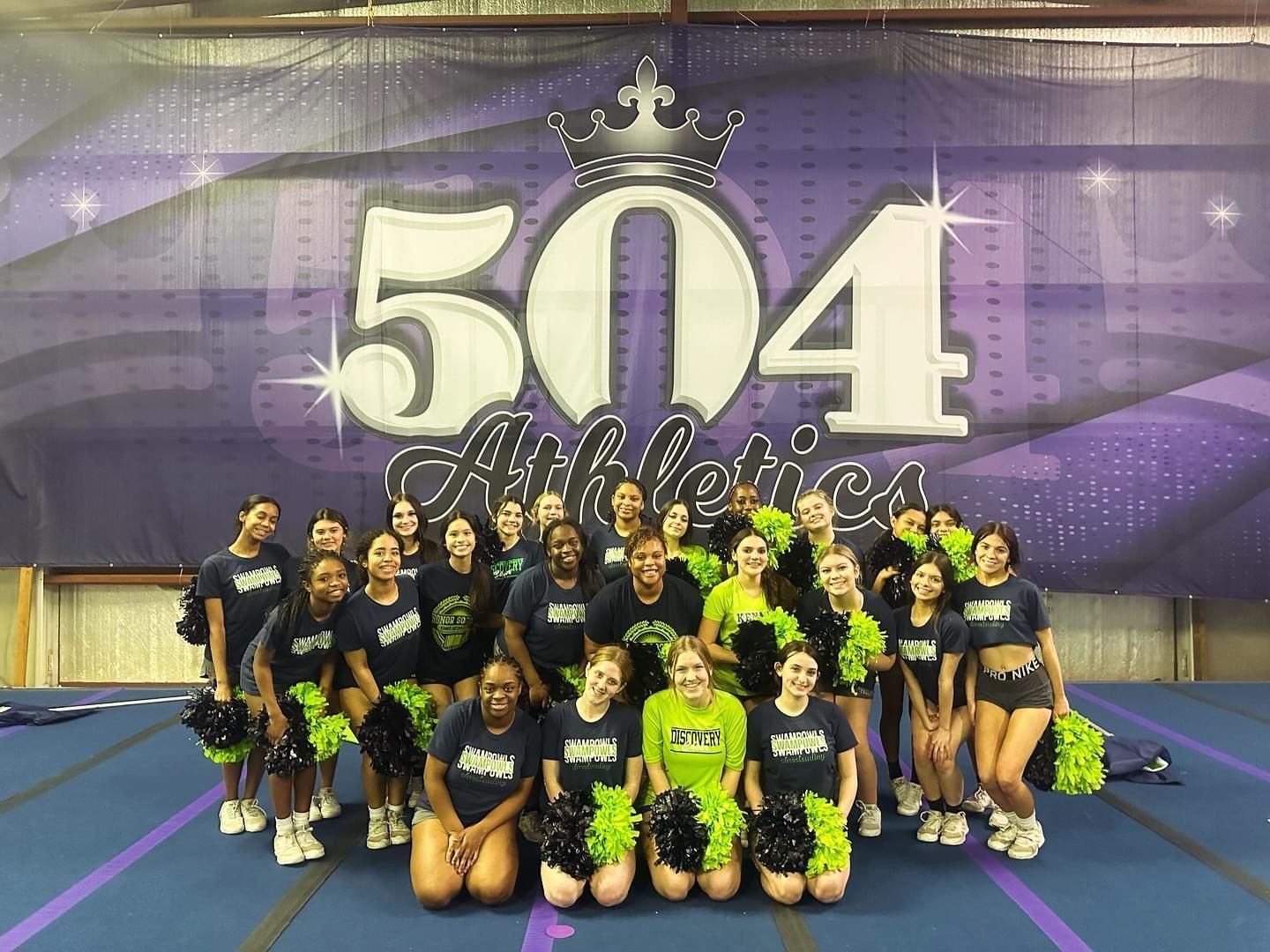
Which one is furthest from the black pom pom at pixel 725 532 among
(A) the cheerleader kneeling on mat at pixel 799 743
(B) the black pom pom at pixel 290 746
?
(B) the black pom pom at pixel 290 746

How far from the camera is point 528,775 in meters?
3.20

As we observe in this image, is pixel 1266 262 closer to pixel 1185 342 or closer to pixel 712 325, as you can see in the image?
pixel 1185 342

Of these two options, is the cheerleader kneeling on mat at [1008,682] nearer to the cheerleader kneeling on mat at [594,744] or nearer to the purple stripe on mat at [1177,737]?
the cheerleader kneeling on mat at [594,744]

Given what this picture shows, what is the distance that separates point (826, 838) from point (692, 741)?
0.57m

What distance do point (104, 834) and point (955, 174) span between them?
6.48m

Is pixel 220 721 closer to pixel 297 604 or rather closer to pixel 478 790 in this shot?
pixel 297 604

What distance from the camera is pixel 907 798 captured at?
4.02 metres

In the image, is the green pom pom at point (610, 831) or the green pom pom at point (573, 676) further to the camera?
the green pom pom at point (573, 676)

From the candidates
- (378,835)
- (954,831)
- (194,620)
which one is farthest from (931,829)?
(194,620)

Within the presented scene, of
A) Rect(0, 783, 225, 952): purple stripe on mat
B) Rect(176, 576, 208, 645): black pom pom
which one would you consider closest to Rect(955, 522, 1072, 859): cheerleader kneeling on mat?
Rect(176, 576, 208, 645): black pom pom

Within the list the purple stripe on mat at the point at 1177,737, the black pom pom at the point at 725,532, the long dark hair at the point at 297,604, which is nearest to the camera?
the long dark hair at the point at 297,604

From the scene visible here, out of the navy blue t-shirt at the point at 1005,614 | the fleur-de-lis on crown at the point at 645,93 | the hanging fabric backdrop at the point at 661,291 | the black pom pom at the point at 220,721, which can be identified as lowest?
the black pom pom at the point at 220,721

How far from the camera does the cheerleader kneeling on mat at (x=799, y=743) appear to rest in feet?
10.4

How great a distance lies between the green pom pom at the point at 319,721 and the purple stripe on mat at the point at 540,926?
1.01m
